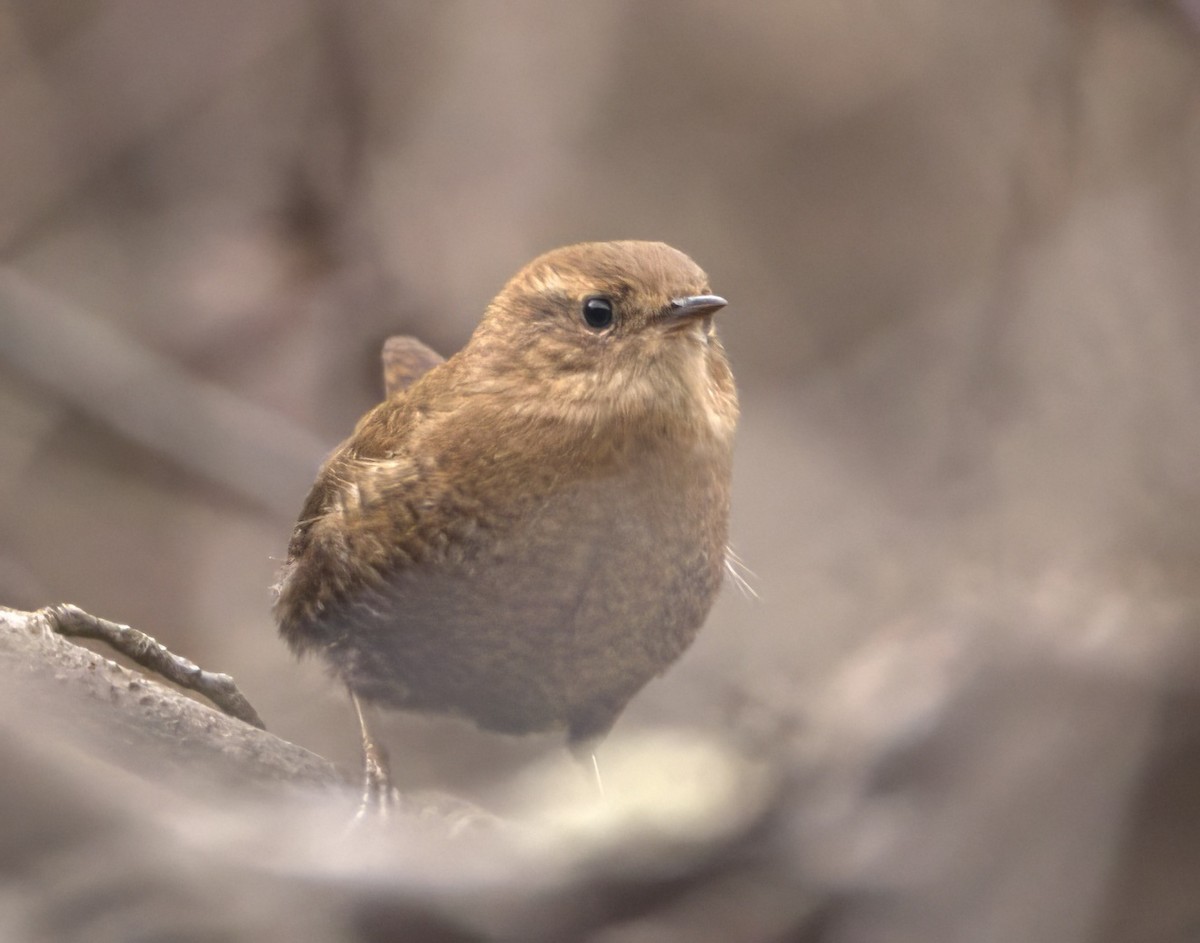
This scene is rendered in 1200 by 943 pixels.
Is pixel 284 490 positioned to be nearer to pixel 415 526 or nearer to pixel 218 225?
pixel 218 225

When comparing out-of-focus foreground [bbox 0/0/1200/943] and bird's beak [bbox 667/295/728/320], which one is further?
bird's beak [bbox 667/295/728/320]

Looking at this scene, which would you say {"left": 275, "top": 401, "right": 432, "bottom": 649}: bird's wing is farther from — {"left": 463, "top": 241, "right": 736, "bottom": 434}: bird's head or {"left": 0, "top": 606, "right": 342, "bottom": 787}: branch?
{"left": 0, "top": 606, "right": 342, "bottom": 787}: branch

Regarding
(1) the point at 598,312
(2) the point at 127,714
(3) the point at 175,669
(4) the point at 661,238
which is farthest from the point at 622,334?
(2) the point at 127,714

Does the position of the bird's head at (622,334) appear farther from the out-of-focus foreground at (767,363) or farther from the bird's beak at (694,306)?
the out-of-focus foreground at (767,363)

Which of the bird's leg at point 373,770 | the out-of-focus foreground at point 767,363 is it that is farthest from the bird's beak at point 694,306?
the bird's leg at point 373,770

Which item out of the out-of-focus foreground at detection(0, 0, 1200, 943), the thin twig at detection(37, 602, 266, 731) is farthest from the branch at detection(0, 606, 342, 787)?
the out-of-focus foreground at detection(0, 0, 1200, 943)

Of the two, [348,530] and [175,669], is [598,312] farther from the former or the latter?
[175,669]
